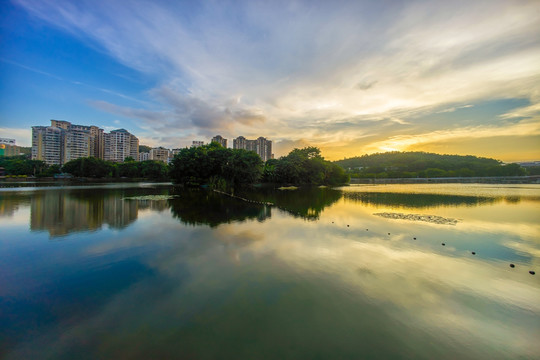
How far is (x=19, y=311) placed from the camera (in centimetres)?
479

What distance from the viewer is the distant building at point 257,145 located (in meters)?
102

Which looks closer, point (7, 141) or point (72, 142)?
point (72, 142)

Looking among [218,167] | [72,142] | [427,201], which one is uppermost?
[72,142]

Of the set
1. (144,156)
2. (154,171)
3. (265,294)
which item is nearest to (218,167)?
(265,294)

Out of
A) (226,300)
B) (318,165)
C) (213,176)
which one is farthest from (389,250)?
(318,165)

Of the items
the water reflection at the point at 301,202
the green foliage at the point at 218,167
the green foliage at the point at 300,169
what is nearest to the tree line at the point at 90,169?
the green foliage at the point at 218,167

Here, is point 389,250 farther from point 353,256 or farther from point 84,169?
point 84,169

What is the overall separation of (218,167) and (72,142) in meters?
91.6

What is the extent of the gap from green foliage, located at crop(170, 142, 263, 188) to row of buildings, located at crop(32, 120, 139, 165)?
81222 millimetres

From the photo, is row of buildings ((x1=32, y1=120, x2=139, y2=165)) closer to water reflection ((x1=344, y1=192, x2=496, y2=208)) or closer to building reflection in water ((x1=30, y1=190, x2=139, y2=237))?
building reflection in water ((x1=30, y1=190, x2=139, y2=237))

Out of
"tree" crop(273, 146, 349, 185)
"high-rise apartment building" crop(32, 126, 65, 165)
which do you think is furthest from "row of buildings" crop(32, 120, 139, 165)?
"tree" crop(273, 146, 349, 185)

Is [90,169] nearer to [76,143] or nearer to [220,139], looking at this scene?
[76,143]

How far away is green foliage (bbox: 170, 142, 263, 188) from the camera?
3712 centimetres

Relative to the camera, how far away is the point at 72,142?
93312 mm
